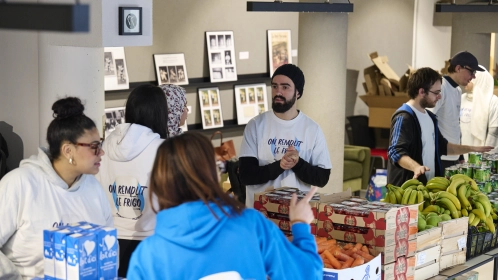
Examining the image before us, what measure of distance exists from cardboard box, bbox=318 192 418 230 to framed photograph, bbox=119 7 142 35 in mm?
1459

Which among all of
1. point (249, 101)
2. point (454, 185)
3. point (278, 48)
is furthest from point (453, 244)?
point (278, 48)

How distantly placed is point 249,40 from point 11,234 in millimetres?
6929

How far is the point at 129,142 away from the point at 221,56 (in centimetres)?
591

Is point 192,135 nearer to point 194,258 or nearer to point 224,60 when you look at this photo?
point 194,258

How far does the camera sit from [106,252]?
2773mm

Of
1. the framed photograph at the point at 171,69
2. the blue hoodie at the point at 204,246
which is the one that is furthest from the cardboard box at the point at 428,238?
the framed photograph at the point at 171,69

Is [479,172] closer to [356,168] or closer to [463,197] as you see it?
[463,197]

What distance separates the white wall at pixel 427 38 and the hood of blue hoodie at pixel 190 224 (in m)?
10.7

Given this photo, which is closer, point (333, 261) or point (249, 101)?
point (333, 261)

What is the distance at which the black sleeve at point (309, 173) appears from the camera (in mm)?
4500

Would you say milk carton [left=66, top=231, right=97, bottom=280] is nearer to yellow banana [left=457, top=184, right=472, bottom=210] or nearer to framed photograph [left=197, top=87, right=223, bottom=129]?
yellow banana [left=457, top=184, right=472, bottom=210]

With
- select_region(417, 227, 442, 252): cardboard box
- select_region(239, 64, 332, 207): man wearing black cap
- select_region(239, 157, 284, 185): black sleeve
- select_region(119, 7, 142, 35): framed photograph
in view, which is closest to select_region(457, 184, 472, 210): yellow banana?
select_region(417, 227, 442, 252): cardboard box

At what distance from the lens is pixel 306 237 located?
2680 millimetres

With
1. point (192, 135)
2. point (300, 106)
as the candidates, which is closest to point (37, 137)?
point (192, 135)
